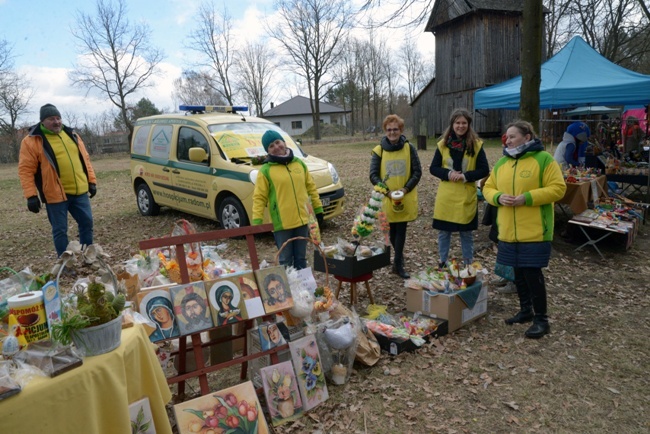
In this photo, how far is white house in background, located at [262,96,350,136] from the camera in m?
61.6

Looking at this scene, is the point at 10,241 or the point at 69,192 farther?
the point at 10,241

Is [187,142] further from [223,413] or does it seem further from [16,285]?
[223,413]

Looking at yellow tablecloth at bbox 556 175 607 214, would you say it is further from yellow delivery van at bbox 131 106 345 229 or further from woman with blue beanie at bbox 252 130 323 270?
woman with blue beanie at bbox 252 130 323 270

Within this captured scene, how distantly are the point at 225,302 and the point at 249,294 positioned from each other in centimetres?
18

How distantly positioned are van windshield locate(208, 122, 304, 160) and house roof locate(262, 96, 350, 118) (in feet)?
177

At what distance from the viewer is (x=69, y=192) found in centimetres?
547

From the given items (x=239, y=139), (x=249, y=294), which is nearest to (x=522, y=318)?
(x=249, y=294)

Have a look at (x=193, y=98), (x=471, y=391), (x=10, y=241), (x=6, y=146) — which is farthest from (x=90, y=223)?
(x=193, y=98)

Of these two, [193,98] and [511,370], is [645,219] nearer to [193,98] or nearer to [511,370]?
[511,370]

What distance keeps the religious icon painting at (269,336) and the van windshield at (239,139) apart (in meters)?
4.59

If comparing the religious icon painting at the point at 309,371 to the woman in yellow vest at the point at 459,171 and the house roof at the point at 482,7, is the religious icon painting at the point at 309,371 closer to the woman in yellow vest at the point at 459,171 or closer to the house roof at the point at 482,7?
the woman in yellow vest at the point at 459,171

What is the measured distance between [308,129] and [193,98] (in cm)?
1540

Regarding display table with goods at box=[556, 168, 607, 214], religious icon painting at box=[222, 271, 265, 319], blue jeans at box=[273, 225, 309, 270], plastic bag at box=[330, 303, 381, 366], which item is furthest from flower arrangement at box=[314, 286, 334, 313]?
display table with goods at box=[556, 168, 607, 214]

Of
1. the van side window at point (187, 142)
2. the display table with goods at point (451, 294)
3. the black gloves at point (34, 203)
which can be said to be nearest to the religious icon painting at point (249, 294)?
the display table with goods at point (451, 294)
